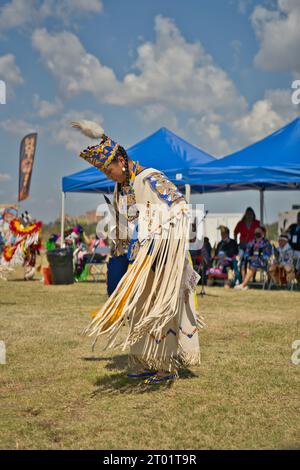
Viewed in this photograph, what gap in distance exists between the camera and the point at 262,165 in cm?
923

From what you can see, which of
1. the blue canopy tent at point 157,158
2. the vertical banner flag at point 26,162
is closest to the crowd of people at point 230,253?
the blue canopy tent at point 157,158

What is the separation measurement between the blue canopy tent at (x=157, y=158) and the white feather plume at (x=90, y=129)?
251 inches

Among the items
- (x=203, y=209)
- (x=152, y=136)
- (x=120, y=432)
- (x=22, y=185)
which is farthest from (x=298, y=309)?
(x=22, y=185)

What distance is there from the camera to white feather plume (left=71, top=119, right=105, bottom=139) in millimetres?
3638

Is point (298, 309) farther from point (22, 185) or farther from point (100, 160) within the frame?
point (22, 185)

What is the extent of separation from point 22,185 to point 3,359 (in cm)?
1439

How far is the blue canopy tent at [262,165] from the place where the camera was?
9.09 meters

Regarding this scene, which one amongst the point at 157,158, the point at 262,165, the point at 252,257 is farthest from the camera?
the point at 157,158

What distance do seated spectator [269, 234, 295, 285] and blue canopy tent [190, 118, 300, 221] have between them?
111cm

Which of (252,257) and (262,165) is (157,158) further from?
(252,257)

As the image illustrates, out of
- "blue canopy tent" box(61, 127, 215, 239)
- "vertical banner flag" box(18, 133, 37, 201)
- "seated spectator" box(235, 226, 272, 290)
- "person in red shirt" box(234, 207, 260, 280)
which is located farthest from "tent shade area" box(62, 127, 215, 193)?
"vertical banner flag" box(18, 133, 37, 201)

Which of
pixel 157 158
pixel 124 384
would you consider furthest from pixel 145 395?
pixel 157 158

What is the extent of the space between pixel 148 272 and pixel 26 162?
15601 millimetres

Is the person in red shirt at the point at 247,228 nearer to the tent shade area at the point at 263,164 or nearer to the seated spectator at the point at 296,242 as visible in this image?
the seated spectator at the point at 296,242
